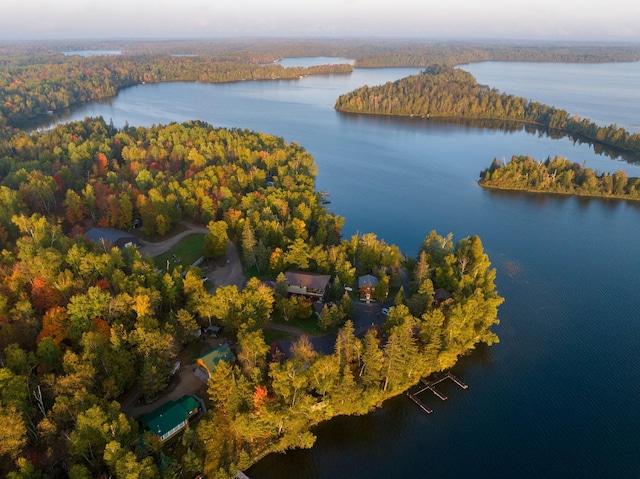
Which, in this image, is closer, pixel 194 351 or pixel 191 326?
pixel 191 326

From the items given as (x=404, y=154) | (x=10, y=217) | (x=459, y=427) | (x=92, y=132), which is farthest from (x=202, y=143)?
(x=459, y=427)

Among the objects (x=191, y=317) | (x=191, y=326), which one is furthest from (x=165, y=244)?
(x=191, y=326)

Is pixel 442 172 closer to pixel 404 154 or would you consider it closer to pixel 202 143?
pixel 404 154

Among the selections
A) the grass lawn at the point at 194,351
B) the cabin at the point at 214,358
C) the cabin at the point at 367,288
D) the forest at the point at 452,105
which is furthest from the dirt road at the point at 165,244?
the forest at the point at 452,105

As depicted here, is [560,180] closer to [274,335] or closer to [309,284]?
[309,284]

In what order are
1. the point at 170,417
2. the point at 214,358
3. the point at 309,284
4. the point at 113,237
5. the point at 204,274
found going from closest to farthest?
1. the point at 170,417
2. the point at 214,358
3. the point at 309,284
4. the point at 204,274
5. the point at 113,237

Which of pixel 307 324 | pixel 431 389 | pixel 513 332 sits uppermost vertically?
pixel 307 324
